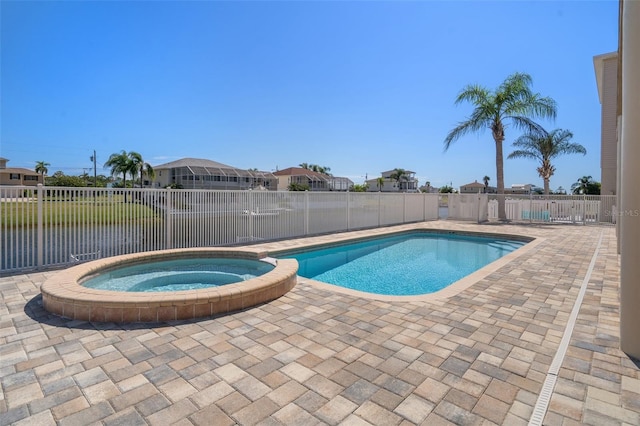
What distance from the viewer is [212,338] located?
336cm

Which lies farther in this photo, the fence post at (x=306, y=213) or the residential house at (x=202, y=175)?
the residential house at (x=202, y=175)

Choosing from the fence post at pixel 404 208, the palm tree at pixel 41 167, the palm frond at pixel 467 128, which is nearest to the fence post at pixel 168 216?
the fence post at pixel 404 208

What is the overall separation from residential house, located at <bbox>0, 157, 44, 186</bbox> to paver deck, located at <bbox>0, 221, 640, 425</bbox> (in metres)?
58.2

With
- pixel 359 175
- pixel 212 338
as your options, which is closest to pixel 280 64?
pixel 212 338

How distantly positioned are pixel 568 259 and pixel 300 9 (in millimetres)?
11260

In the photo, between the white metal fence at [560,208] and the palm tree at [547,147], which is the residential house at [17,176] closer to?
the white metal fence at [560,208]

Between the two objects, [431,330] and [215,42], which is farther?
[215,42]

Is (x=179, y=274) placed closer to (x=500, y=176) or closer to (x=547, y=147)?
(x=500, y=176)

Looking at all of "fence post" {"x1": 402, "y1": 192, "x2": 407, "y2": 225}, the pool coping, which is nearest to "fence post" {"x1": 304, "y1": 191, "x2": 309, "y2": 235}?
the pool coping

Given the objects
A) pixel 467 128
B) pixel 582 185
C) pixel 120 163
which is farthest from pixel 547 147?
pixel 120 163

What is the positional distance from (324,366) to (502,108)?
19.7 m

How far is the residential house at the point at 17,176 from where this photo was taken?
47.3m

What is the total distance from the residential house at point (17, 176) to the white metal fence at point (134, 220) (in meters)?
53.4

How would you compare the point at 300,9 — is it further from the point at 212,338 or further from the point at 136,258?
the point at 212,338
